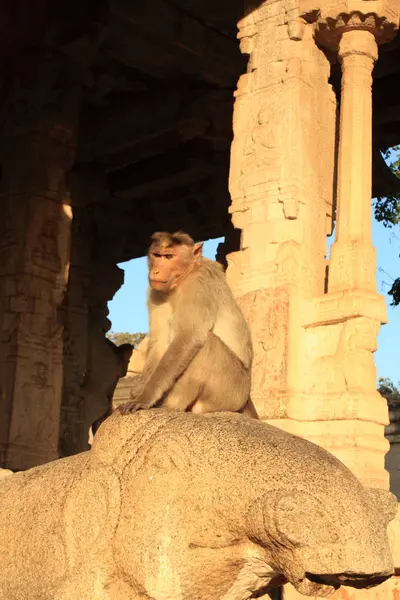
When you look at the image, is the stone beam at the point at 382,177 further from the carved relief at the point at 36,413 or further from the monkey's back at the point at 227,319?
the monkey's back at the point at 227,319

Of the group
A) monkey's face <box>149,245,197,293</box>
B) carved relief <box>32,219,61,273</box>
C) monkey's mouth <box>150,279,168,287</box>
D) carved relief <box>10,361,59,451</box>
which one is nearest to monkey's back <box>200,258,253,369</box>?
monkey's face <box>149,245,197,293</box>

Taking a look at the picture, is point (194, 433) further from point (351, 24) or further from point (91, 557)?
point (351, 24)

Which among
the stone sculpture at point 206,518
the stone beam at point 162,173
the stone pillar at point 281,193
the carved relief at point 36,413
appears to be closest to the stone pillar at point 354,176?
the stone pillar at point 281,193

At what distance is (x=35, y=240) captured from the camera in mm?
11852

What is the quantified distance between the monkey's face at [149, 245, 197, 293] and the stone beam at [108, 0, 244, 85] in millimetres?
6214

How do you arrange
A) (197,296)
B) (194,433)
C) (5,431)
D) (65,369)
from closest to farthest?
1. (194,433)
2. (197,296)
3. (5,431)
4. (65,369)

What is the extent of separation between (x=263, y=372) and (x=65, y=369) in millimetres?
7222

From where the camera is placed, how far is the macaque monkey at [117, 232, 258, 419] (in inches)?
223

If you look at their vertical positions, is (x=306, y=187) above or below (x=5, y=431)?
above

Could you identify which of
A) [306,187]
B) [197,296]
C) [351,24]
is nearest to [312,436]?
[306,187]

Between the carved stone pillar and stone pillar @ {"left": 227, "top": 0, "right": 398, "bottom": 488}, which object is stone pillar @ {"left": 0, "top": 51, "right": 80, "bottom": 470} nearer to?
stone pillar @ {"left": 227, "top": 0, "right": 398, "bottom": 488}

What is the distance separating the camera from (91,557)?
367 centimetres

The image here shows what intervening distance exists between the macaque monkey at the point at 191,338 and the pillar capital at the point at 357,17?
3711 millimetres

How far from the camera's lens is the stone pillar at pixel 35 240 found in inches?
453
